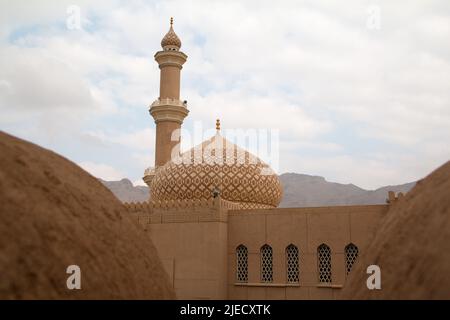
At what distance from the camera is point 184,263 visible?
13695mm

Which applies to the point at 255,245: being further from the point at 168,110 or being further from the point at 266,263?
the point at 168,110

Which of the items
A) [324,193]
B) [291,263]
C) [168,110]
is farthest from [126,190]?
[291,263]

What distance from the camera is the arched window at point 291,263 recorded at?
529 inches

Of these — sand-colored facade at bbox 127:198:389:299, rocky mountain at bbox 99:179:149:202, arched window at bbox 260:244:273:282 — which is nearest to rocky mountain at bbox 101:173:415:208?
rocky mountain at bbox 99:179:149:202

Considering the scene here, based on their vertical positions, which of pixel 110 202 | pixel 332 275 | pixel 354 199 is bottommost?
pixel 332 275

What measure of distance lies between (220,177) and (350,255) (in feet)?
17.5

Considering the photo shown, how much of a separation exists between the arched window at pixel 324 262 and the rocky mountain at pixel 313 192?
47.8 metres

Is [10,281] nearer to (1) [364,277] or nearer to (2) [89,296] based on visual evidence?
(2) [89,296]

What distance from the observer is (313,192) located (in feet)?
221

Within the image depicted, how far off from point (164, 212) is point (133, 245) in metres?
9.90
